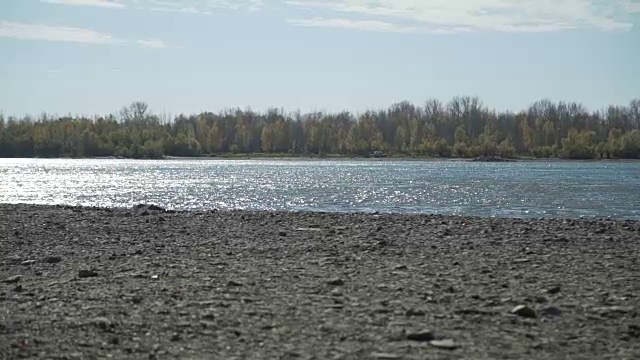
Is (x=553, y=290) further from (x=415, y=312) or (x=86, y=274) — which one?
(x=86, y=274)

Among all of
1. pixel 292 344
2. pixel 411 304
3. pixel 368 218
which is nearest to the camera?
pixel 292 344

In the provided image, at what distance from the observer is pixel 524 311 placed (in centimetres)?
1164

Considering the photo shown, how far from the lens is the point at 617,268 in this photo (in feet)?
52.7

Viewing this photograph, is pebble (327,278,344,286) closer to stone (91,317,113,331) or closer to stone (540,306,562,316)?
stone (540,306,562,316)

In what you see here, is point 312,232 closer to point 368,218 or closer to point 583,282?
point 368,218

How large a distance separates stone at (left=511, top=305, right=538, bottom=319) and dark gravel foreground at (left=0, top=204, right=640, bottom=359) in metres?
0.03

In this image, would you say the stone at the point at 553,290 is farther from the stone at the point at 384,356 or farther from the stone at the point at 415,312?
the stone at the point at 384,356

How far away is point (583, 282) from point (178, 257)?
8.34 m

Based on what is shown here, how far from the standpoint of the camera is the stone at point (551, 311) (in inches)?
460

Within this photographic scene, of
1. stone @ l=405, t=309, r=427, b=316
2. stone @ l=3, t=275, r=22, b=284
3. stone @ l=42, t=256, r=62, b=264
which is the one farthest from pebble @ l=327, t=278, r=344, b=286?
stone @ l=42, t=256, r=62, b=264

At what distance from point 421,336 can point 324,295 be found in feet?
10.0

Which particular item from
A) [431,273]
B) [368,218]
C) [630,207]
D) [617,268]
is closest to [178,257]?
[431,273]

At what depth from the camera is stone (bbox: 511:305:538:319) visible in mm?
11547

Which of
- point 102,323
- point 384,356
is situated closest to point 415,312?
point 384,356
